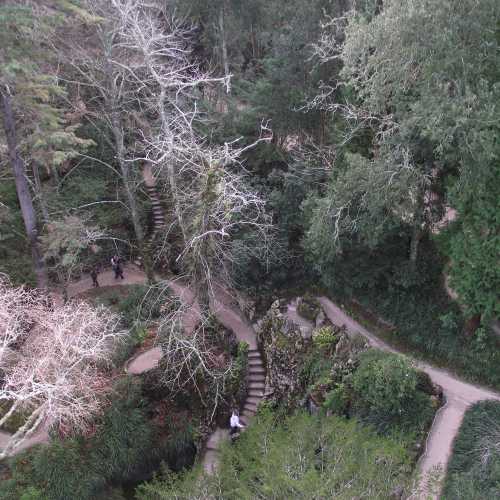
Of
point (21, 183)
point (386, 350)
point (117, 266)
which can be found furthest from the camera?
point (117, 266)

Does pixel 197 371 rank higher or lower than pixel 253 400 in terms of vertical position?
higher

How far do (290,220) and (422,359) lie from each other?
23.9ft

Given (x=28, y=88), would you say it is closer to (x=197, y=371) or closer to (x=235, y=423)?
(x=197, y=371)

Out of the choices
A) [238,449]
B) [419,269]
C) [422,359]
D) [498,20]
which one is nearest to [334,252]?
[419,269]

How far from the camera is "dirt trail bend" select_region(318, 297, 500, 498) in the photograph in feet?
43.3

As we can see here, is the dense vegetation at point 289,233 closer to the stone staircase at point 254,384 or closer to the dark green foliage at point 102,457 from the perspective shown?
the dark green foliage at point 102,457

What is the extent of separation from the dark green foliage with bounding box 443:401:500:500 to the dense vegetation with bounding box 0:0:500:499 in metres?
0.07

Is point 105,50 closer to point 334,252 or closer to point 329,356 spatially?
point 334,252

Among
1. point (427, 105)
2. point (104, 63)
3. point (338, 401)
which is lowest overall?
point (338, 401)

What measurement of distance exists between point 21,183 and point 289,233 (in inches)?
411

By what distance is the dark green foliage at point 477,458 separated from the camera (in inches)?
444

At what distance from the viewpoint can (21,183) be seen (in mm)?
17219

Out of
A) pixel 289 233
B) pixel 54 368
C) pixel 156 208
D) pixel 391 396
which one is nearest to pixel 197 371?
pixel 54 368

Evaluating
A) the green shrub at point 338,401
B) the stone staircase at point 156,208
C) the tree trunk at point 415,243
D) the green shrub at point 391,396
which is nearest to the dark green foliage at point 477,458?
the green shrub at point 391,396
